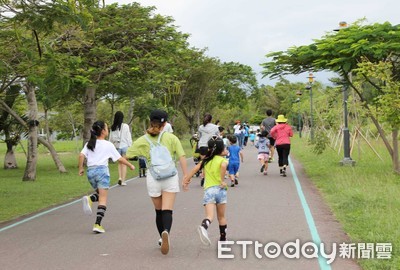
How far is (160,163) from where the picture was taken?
7.30 metres

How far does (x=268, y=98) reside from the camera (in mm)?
91062

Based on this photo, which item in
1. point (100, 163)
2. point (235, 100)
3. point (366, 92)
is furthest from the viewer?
point (235, 100)

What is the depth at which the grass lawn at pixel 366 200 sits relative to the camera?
7.47 metres

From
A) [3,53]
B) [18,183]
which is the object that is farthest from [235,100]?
[3,53]

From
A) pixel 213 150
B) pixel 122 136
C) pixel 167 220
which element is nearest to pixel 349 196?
pixel 213 150

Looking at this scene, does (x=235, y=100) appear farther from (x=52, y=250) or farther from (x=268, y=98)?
(x=52, y=250)

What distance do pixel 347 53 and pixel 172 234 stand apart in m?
8.48

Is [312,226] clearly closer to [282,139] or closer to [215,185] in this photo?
[215,185]

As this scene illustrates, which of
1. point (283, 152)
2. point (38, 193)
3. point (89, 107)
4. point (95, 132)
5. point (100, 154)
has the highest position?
point (89, 107)

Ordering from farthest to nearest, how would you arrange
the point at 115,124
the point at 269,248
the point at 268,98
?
1. the point at 268,98
2. the point at 115,124
3. the point at 269,248

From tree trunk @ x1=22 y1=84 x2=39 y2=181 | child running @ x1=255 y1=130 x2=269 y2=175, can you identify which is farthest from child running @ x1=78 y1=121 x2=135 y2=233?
tree trunk @ x1=22 y1=84 x2=39 y2=181

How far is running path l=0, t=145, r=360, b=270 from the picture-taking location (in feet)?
21.9

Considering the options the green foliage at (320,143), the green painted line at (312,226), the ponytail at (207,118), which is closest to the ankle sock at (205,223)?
the green painted line at (312,226)

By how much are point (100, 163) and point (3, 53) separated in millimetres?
6418
